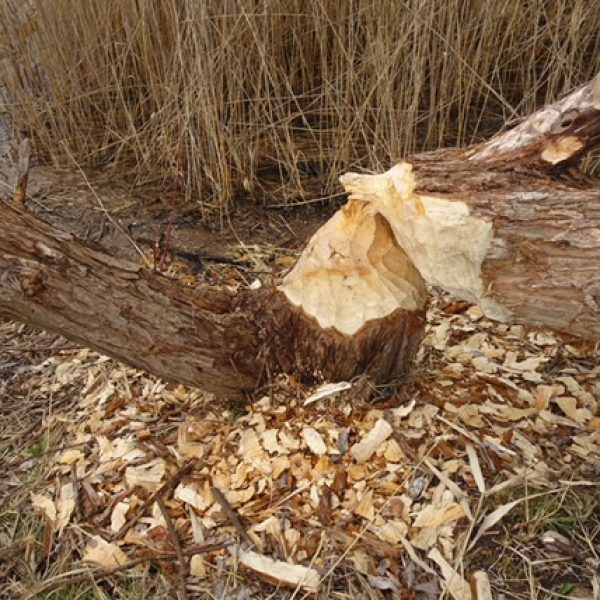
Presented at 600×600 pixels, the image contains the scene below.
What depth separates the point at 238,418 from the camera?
1.32 meters

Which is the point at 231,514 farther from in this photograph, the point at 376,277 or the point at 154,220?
the point at 154,220

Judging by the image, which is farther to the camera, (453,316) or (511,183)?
(453,316)

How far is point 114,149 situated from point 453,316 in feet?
4.75

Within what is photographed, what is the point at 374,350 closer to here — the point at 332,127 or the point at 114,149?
the point at 332,127

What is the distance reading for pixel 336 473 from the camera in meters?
1.16

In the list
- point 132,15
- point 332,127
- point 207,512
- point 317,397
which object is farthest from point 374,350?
point 132,15

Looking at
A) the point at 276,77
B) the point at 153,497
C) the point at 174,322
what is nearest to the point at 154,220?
the point at 276,77

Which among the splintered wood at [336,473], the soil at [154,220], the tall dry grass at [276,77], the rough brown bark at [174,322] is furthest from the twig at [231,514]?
the tall dry grass at [276,77]

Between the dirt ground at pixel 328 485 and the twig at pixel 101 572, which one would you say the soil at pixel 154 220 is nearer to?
the dirt ground at pixel 328 485

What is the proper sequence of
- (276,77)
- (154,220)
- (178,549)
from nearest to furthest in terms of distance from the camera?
1. (178,549)
2. (276,77)
3. (154,220)

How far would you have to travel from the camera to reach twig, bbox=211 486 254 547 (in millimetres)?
1111

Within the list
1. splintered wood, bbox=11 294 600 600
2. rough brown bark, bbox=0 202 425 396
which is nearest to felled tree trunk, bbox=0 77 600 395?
rough brown bark, bbox=0 202 425 396

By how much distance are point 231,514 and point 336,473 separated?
0.19 metres

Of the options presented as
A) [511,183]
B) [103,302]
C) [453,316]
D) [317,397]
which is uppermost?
[511,183]
